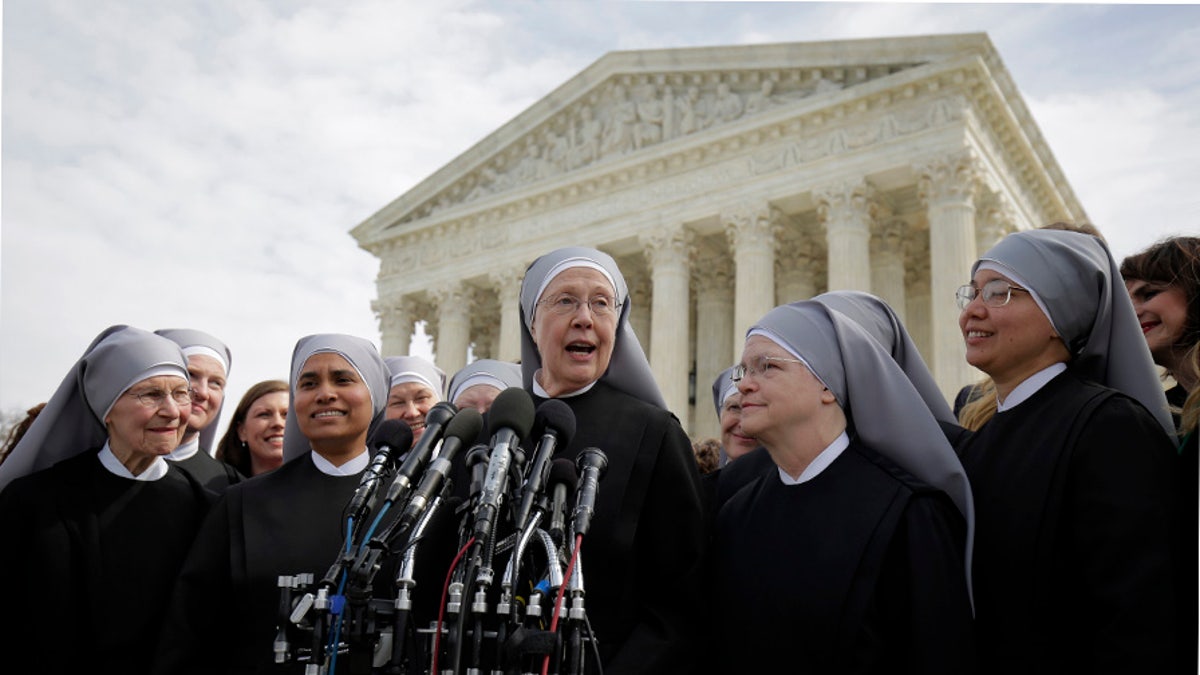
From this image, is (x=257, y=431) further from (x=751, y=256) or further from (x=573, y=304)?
(x=751, y=256)

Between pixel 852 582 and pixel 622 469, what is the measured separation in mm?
923

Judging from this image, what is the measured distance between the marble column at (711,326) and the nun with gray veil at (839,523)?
24.5m

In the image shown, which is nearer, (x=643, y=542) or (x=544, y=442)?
(x=544, y=442)

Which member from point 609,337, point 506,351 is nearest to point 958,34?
point 506,351

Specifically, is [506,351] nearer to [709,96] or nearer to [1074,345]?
[709,96]

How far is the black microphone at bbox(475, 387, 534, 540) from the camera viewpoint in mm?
2562

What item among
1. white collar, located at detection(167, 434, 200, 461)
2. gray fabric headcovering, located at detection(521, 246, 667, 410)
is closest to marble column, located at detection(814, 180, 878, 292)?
white collar, located at detection(167, 434, 200, 461)

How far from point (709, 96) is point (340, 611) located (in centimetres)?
2676

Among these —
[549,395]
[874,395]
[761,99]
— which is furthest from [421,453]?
[761,99]

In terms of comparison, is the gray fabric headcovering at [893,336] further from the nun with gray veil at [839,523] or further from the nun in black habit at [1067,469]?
the nun with gray veil at [839,523]

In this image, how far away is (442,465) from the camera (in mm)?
2777

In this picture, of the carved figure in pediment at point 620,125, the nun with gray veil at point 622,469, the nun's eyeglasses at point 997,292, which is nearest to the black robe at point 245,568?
the nun with gray veil at point 622,469

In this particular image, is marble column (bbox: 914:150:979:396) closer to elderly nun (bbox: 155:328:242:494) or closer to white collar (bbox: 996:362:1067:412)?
elderly nun (bbox: 155:328:242:494)

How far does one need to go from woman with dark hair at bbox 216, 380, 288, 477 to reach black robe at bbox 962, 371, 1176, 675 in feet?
17.2
